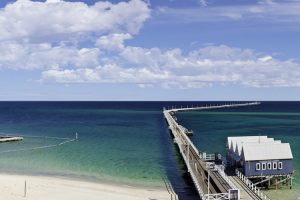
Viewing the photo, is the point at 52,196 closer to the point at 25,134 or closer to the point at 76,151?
the point at 76,151

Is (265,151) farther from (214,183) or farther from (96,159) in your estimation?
(96,159)

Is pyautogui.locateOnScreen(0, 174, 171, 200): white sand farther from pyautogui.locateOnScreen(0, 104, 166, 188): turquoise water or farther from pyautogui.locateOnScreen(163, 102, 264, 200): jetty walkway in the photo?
pyautogui.locateOnScreen(163, 102, 264, 200): jetty walkway

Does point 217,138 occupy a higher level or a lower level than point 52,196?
higher

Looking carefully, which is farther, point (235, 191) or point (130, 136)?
point (130, 136)

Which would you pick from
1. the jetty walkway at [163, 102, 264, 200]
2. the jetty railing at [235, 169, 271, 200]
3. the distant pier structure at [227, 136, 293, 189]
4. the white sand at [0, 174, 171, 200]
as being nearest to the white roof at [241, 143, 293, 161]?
the distant pier structure at [227, 136, 293, 189]

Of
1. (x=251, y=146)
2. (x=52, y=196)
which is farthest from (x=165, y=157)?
(x=52, y=196)

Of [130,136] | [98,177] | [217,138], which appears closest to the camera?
[98,177]

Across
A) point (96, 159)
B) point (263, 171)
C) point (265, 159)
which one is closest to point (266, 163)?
point (265, 159)

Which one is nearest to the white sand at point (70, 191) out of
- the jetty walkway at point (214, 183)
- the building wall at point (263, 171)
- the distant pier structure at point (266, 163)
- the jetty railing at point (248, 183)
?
the jetty walkway at point (214, 183)
